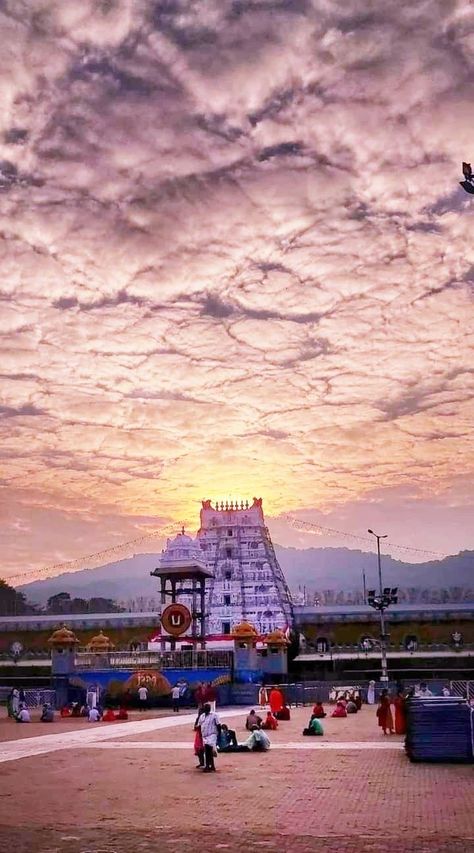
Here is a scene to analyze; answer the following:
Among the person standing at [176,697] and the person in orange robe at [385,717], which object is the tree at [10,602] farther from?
the person in orange robe at [385,717]

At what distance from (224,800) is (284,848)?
382 cm

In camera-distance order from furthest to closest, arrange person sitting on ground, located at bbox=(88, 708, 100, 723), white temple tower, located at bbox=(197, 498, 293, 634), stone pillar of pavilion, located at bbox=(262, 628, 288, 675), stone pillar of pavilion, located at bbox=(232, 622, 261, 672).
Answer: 1. white temple tower, located at bbox=(197, 498, 293, 634)
2. stone pillar of pavilion, located at bbox=(262, 628, 288, 675)
3. stone pillar of pavilion, located at bbox=(232, 622, 261, 672)
4. person sitting on ground, located at bbox=(88, 708, 100, 723)

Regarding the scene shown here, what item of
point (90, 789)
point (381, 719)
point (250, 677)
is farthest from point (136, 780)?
point (250, 677)

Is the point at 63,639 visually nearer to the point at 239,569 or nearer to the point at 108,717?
the point at 108,717

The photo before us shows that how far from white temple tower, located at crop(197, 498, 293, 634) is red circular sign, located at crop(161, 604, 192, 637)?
2722 centimetres

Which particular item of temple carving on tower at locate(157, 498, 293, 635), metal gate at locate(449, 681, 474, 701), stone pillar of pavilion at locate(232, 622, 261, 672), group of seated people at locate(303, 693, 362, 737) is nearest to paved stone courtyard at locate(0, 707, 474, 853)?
group of seated people at locate(303, 693, 362, 737)

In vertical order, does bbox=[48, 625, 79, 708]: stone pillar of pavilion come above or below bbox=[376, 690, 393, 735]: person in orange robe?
above

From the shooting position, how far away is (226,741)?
2084 cm

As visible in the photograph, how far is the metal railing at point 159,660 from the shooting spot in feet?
152

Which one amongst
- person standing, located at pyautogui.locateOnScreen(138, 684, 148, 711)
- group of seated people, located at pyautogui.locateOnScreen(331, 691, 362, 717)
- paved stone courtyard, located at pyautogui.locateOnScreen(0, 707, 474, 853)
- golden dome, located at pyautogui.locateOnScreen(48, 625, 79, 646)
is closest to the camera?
paved stone courtyard, located at pyautogui.locateOnScreen(0, 707, 474, 853)

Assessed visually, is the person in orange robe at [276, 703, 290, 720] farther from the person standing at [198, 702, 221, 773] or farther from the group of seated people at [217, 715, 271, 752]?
the person standing at [198, 702, 221, 773]

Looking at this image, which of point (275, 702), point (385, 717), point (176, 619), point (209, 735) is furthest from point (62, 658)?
point (209, 735)

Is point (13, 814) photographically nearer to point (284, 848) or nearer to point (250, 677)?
point (284, 848)

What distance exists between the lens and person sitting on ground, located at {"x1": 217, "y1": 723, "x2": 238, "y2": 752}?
20.6m
